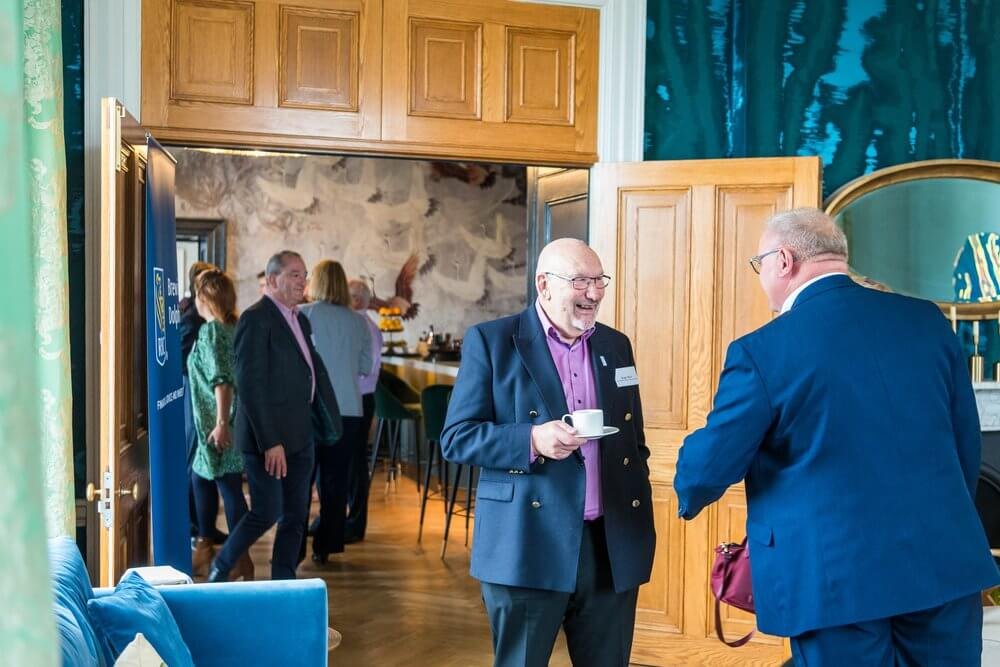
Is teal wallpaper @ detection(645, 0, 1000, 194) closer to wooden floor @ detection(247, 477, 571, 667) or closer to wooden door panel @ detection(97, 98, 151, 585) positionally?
wooden door panel @ detection(97, 98, 151, 585)

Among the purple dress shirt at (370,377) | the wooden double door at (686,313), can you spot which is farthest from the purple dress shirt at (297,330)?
the wooden double door at (686,313)

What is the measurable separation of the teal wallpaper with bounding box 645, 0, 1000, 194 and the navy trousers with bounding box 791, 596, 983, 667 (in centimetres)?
285

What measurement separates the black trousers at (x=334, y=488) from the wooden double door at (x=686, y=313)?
2107 millimetres

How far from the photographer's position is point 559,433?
2660 mm

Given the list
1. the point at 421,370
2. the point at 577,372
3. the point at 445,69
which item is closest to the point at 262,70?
the point at 445,69

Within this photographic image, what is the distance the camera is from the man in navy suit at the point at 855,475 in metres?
2.37

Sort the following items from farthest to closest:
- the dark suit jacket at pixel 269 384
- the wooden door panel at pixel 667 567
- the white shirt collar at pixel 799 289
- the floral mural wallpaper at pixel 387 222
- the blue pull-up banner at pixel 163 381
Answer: the floral mural wallpaper at pixel 387 222, the dark suit jacket at pixel 269 384, the wooden door panel at pixel 667 567, the blue pull-up banner at pixel 163 381, the white shirt collar at pixel 799 289

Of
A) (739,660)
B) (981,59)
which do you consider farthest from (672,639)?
(981,59)

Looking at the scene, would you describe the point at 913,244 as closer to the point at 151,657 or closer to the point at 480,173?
the point at 151,657

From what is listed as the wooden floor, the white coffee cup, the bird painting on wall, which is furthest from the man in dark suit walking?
the bird painting on wall

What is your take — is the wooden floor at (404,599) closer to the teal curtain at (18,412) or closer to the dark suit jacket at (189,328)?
the dark suit jacket at (189,328)

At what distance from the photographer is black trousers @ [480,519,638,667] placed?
2.86 meters

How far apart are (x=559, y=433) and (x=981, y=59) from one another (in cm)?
372

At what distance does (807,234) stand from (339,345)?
410cm
